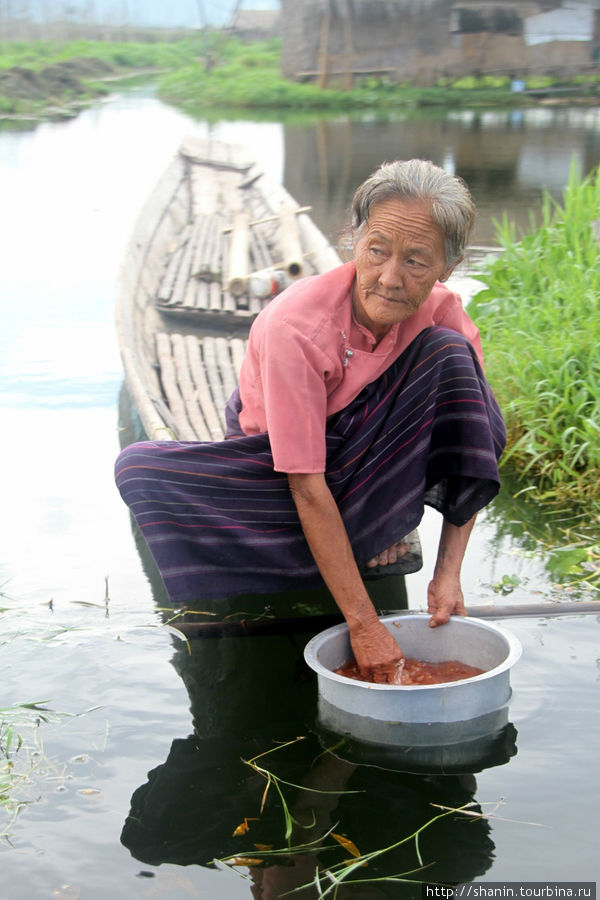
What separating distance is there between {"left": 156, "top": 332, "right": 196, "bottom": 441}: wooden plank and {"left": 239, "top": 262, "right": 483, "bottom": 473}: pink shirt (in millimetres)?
1055

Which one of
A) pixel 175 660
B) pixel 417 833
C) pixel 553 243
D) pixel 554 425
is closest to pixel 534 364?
pixel 554 425

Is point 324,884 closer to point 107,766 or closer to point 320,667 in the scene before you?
point 320,667

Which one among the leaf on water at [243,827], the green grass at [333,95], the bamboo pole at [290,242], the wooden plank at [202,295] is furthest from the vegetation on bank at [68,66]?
the leaf on water at [243,827]

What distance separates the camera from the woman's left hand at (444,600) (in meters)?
2.15

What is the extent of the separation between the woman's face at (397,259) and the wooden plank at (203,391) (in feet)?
3.92

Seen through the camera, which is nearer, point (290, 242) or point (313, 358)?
point (313, 358)

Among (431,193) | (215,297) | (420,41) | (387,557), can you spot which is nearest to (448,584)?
(387,557)

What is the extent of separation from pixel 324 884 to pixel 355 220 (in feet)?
4.14

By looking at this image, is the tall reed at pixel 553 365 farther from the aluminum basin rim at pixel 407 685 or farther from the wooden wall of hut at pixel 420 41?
the wooden wall of hut at pixel 420 41

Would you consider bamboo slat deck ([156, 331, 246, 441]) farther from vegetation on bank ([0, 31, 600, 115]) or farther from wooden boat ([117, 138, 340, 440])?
vegetation on bank ([0, 31, 600, 115])

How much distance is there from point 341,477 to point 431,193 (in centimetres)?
64

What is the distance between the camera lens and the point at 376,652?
2.04 m

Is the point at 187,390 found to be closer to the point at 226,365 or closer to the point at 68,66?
the point at 226,365

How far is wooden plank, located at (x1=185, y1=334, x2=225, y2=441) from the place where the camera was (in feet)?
10.6
